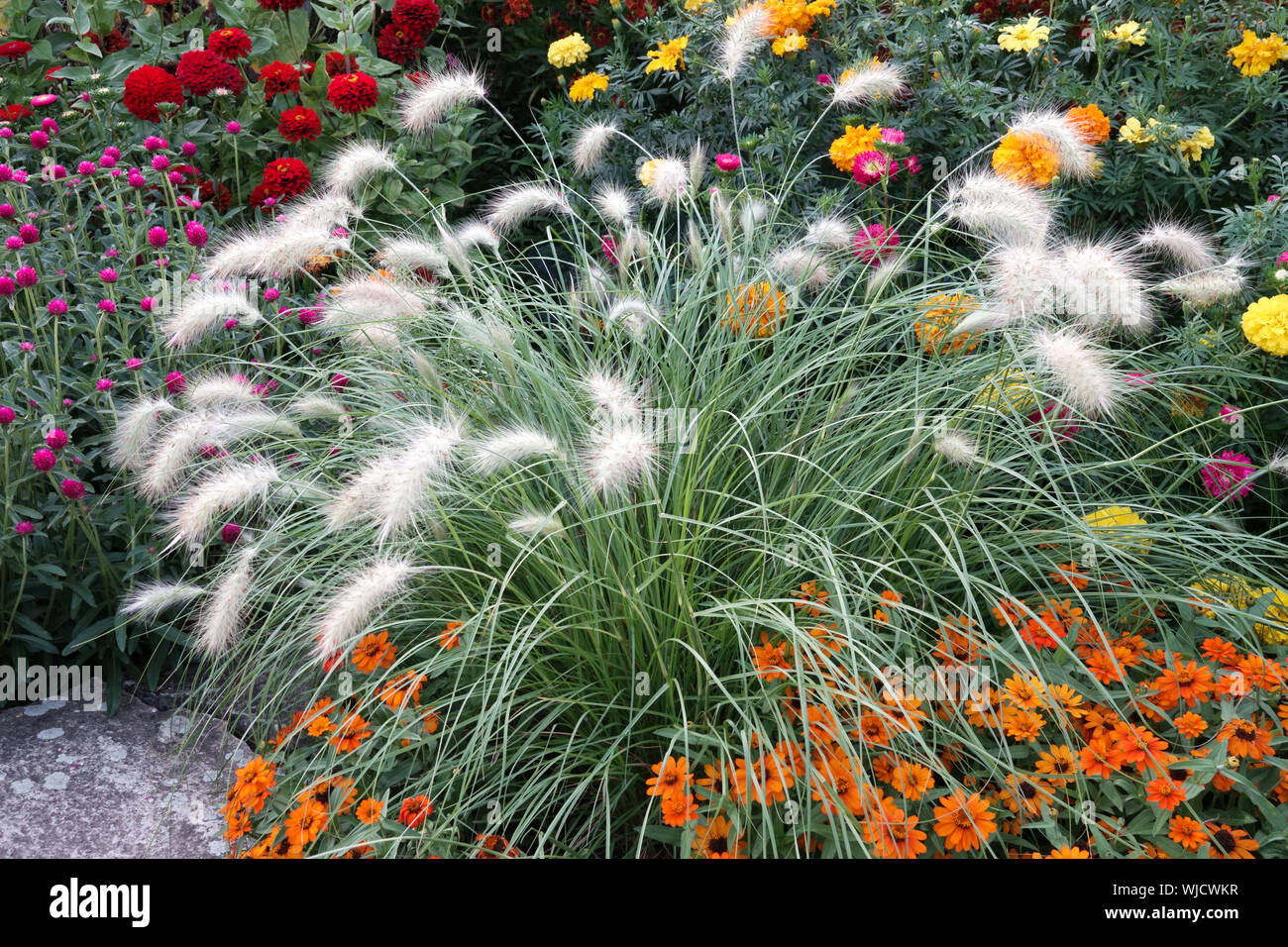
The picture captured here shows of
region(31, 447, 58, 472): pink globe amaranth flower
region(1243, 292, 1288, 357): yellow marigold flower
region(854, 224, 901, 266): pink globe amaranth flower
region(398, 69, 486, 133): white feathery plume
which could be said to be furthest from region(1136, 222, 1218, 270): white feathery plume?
region(31, 447, 58, 472): pink globe amaranth flower

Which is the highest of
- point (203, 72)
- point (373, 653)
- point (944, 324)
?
point (203, 72)

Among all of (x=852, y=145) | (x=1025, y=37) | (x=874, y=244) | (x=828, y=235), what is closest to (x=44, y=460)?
(x=828, y=235)

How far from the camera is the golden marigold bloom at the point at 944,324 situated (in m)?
2.73

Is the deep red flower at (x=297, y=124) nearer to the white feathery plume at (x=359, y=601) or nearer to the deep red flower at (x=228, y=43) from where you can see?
the deep red flower at (x=228, y=43)

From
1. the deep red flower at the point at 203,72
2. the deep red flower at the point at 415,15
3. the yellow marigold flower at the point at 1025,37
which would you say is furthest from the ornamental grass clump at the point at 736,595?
the deep red flower at the point at 415,15

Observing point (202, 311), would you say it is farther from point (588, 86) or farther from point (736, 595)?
point (588, 86)

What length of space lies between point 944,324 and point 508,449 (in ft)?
4.12

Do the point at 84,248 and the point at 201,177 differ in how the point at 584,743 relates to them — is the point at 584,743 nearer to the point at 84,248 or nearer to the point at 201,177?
the point at 84,248

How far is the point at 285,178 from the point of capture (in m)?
3.96

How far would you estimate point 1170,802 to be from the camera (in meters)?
2.04

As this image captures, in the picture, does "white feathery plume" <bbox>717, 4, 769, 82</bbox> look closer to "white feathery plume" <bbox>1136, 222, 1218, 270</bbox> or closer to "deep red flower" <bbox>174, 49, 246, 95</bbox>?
"white feathery plume" <bbox>1136, 222, 1218, 270</bbox>

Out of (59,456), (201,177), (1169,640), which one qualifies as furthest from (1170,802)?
(201,177)

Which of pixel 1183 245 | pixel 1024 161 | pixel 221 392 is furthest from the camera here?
pixel 1024 161
